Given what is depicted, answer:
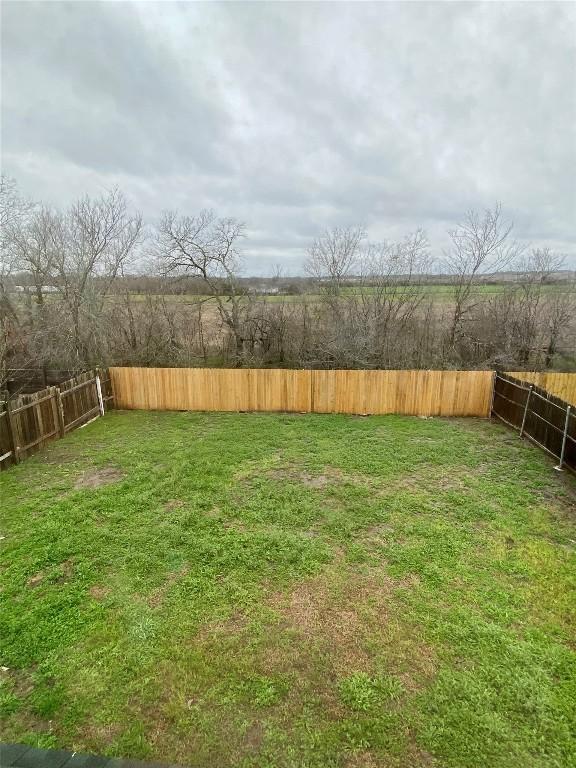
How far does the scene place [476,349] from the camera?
1480cm

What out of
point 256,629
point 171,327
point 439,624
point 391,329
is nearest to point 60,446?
point 256,629

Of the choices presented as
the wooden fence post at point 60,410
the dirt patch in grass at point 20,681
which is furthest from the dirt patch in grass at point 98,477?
the dirt patch in grass at point 20,681

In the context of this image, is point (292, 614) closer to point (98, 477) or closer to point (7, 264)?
point (98, 477)

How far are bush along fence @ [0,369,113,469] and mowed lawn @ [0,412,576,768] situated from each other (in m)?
0.51

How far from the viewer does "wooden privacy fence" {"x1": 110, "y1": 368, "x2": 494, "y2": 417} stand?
9953 millimetres

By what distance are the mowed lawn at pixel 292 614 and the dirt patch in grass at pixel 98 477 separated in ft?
0.16

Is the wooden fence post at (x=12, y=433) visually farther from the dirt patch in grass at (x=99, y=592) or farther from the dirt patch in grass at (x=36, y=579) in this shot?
the dirt patch in grass at (x=99, y=592)

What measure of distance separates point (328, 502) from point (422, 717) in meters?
A: 2.98

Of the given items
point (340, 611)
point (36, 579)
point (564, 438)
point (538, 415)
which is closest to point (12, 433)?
point (36, 579)

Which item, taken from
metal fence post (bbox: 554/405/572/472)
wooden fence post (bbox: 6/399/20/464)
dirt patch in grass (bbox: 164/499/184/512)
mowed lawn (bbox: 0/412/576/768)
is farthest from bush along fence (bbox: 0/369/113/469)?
metal fence post (bbox: 554/405/572/472)

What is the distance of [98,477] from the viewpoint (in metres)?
6.32

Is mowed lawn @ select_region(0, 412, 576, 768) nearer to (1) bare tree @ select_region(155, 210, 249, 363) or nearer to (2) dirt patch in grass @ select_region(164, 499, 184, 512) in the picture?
(2) dirt patch in grass @ select_region(164, 499, 184, 512)

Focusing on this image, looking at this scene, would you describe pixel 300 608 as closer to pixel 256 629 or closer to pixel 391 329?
pixel 256 629

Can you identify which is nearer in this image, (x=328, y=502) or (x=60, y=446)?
(x=328, y=502)
